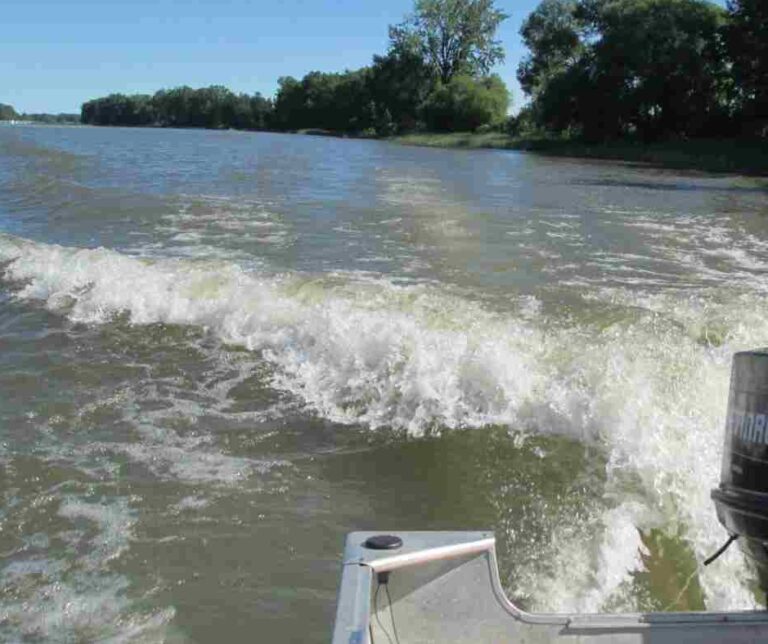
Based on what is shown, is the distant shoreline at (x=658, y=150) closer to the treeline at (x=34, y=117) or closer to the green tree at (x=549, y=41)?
the green tree at (x=549, y=41)

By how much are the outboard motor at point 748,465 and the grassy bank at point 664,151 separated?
106 feet

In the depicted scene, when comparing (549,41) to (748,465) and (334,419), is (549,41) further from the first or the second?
(748,465)

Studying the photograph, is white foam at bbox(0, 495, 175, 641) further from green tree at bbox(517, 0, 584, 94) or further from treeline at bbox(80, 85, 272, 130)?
treeline at bbox(80, 85, 272, 130)

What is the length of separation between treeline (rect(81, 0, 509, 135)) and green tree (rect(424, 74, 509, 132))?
0.08m

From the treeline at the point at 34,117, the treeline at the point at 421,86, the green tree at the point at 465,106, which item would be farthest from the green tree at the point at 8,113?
the green tree at the point at 465,106

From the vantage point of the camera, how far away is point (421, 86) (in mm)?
77750

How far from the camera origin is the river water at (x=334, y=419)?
422 centimetres

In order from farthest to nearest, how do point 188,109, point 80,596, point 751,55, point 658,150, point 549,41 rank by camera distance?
1. point 188,109
2. point 549,41
3. point 751,55
4. point 658,150
5. point 80,596

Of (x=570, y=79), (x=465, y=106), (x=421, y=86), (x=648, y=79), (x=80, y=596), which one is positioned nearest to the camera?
Answer: (x=80, y=596)

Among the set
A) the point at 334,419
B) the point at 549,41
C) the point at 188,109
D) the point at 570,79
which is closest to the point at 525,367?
the point at 334,419

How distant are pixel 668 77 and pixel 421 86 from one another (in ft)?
108

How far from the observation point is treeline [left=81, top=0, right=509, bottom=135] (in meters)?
70.1

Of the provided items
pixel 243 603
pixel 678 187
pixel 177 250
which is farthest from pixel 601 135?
pixel 243 603

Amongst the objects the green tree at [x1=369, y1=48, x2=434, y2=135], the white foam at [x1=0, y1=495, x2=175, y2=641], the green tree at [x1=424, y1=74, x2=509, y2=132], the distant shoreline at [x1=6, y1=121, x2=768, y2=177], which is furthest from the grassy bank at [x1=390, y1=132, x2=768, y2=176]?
the white foam at [x1=0, y1=495, x2=175, y2=641]
